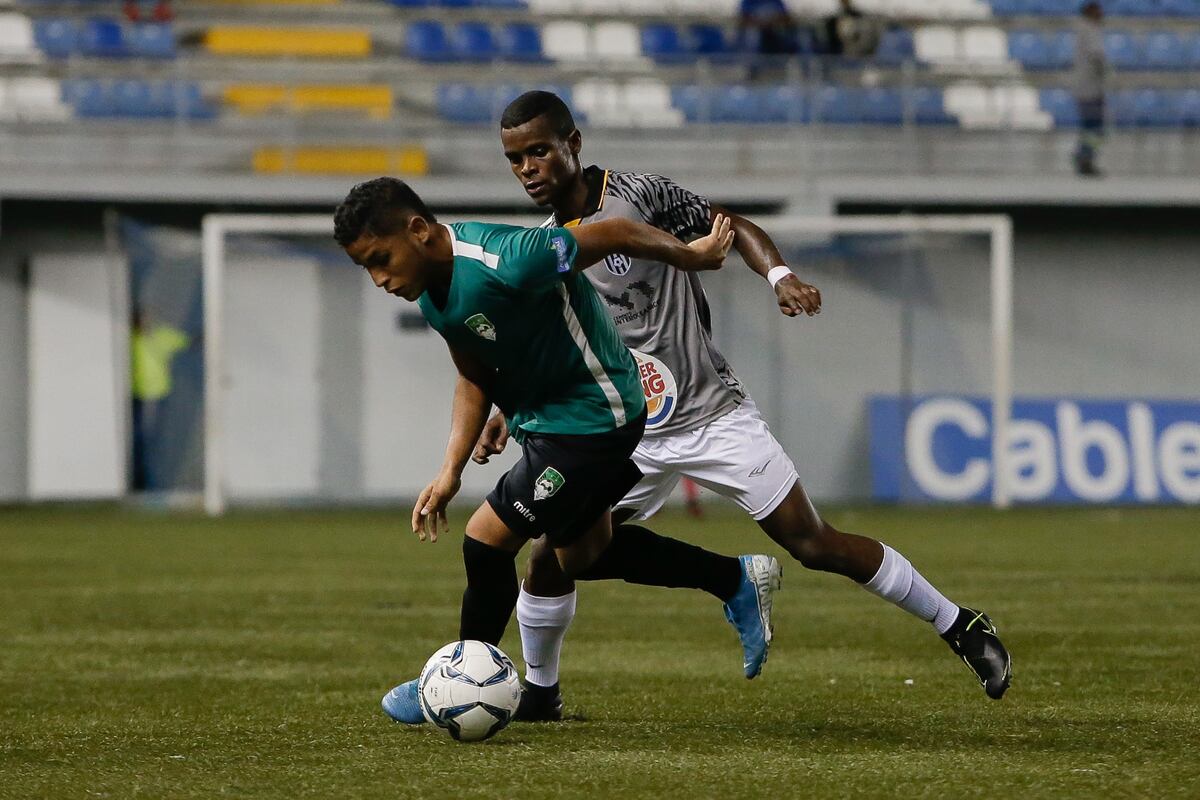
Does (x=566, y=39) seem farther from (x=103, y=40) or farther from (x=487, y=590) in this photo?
(x=487, y=590)

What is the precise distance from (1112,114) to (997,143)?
1.45 m

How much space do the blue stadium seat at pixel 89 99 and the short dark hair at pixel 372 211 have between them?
1602 centimetres

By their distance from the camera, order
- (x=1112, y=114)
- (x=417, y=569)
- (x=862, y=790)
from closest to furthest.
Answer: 1. (x=862, y=790)
2. (x=417, y=569)
3. (x=1112, y=114)

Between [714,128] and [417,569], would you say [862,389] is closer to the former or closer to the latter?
[714,128]

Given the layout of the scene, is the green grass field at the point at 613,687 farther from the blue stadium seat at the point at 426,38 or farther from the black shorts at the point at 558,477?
the blue stadium seat at the point at 426,38

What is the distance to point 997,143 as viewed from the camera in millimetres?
20438

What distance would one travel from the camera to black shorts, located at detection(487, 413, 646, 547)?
5141 millimetres

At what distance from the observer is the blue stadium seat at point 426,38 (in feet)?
69.9

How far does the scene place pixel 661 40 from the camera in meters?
22.0

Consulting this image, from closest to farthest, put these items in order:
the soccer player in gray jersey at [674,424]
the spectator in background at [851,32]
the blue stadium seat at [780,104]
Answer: the soccer player in gray jersey at [674,424] → the blue stadium seat at [780,104] → the spectator in background at [851,32]

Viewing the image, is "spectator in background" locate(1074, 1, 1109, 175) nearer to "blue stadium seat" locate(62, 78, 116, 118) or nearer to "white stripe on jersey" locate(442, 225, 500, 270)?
"blue stadium seat" locate(62, 78, 116, 118)

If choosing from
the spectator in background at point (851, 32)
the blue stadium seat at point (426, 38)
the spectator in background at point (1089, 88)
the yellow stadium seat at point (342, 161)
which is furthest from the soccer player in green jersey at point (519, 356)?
the blue stadium seat at point (426, 38)

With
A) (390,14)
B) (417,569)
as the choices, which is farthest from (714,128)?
(417,569)

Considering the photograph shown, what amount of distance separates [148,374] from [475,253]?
13938 millimetres
